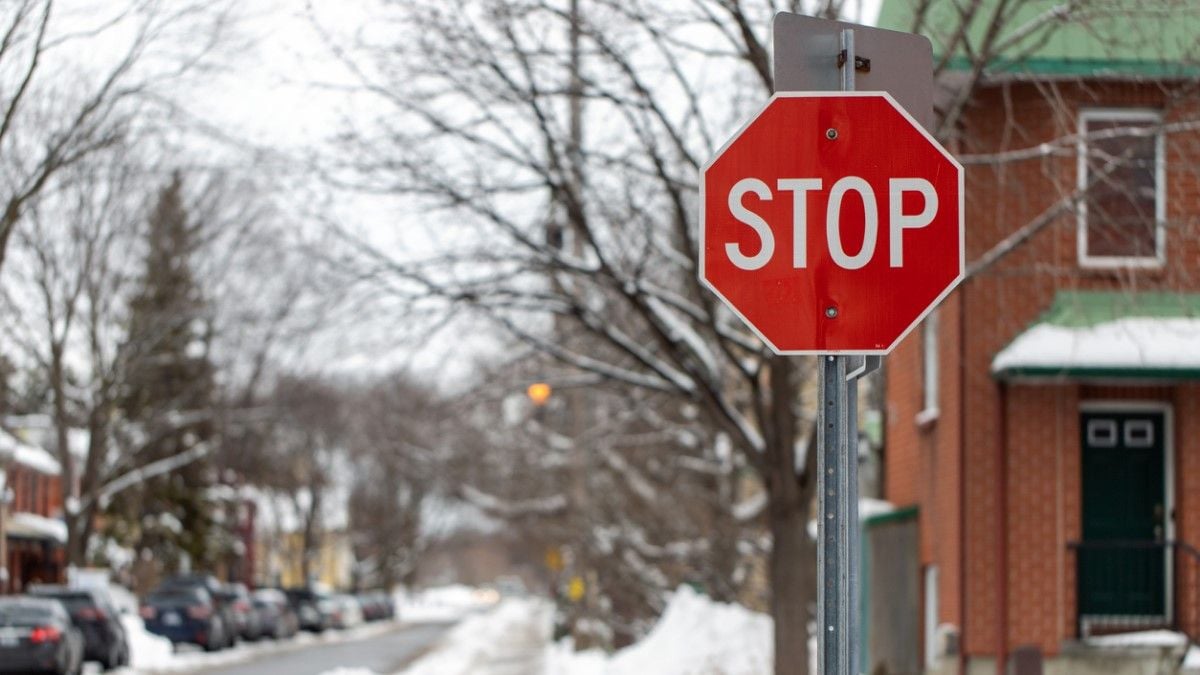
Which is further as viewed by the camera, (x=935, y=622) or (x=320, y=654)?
(x=320, y=654)

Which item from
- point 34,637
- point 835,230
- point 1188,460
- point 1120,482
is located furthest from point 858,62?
point 34,637

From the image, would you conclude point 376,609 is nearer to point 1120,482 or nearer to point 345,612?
point 345,612

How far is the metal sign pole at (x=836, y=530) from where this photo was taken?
17.3 feet

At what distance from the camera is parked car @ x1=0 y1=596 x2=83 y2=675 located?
25.7m

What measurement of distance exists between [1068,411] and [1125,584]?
5.79 feet

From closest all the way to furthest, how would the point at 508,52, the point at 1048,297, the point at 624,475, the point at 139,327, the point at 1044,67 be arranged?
the point at 508,52 < the point at 1044,67 < the point at 1048,297 < the point at 624,475 < the point at 139,327

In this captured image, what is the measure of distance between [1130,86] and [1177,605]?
4.94 m

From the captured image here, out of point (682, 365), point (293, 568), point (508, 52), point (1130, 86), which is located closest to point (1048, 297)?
point (1130, 86)

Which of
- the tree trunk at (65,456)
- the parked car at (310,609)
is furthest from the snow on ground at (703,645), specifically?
the parked car at (310,609)

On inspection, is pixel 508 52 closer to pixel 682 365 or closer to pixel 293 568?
pixel 682 365

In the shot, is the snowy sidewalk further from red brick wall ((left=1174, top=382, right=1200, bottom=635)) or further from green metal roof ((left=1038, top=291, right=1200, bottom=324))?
green metal roof ((left=1038, top=291, right=1200, bottom=324))

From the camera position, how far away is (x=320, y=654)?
136ft

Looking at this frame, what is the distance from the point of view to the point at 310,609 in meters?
60.2

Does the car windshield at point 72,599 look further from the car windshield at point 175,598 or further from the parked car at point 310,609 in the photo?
the parked car at point 310,609
